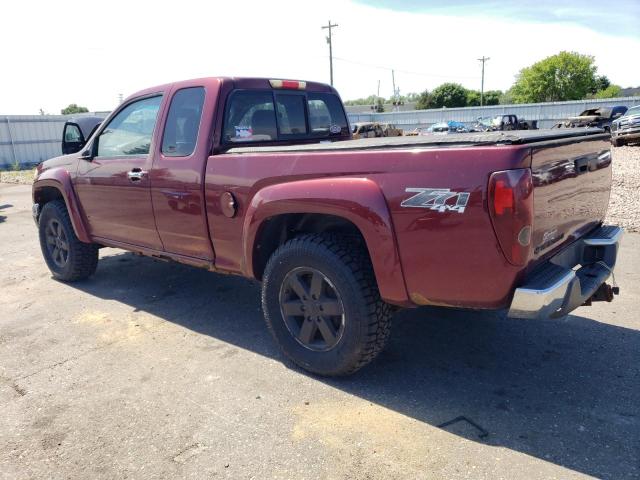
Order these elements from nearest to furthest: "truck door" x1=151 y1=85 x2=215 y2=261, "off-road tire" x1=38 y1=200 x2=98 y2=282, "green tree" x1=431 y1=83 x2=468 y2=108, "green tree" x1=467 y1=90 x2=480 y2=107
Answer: "truck door" x1=151 y1=85 x2=215 y2=261, "off-road tire" x1=38 y1=200 x2=98 y2=282, "green tree" x1=431 y1=83 x2=468 y2=108, "green tree" x1=467 y1=90 x2=480 y2=107

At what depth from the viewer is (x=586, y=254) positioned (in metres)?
3.26

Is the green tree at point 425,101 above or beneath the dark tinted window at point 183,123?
above

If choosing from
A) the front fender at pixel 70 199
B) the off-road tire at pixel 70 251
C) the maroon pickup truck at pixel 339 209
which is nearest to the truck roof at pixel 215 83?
the maroon pickup truck at pixel 339 209

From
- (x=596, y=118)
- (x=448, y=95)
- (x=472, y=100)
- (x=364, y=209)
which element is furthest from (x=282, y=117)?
(x=472, y=100)

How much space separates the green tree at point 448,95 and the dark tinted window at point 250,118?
227 feet

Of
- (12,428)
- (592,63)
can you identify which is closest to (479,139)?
(12,428)

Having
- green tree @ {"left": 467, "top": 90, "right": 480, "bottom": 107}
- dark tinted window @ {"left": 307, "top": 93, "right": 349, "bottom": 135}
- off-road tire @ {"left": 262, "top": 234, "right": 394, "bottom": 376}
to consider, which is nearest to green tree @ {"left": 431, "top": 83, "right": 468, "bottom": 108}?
green tree @ {"left": 467, "top": 90, "right": 480, "bottom": 107}

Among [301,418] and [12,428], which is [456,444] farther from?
[12,428]

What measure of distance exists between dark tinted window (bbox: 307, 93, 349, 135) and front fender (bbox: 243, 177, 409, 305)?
1.74 meters

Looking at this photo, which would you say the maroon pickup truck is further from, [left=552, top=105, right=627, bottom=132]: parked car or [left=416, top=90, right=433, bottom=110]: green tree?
[left=416, top=90, right=433, bottom=110]: green tree

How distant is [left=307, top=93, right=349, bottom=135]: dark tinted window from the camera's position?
15.5 ft

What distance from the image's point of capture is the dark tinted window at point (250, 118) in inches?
153

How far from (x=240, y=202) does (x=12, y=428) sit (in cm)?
189

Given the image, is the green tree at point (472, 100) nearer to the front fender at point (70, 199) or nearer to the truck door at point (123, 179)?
the front fender at point (70, 199)
